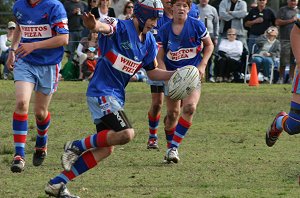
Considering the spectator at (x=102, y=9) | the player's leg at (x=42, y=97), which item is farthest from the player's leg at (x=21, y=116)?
the spectator at (x=102, y=9)

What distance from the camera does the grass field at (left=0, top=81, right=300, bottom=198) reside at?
29.9ft

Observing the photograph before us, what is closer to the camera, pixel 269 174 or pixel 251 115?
pixel 269 174

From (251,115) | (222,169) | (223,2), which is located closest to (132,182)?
(222,169)

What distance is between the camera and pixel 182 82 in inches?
364

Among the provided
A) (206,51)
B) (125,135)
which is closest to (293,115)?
(206,51)

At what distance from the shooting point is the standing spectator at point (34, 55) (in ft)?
33.2

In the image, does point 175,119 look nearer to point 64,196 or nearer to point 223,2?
point 64,196

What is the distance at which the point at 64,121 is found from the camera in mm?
15578

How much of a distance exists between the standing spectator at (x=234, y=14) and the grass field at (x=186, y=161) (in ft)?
16.7

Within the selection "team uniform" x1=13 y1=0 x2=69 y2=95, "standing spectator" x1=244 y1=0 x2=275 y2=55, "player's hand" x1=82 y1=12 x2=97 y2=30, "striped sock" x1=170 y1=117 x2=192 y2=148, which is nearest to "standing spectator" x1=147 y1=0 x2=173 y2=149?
"striped sock" x1=170 y1=117 x2=192 y2=148

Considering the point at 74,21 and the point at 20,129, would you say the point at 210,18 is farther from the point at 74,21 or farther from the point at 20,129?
the point at 20,129

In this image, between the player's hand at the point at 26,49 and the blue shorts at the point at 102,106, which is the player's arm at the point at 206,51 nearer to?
the player's hand at the point at 26,49

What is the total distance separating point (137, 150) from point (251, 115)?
520 centimetres

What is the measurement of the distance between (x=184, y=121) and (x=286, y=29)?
1284cm
